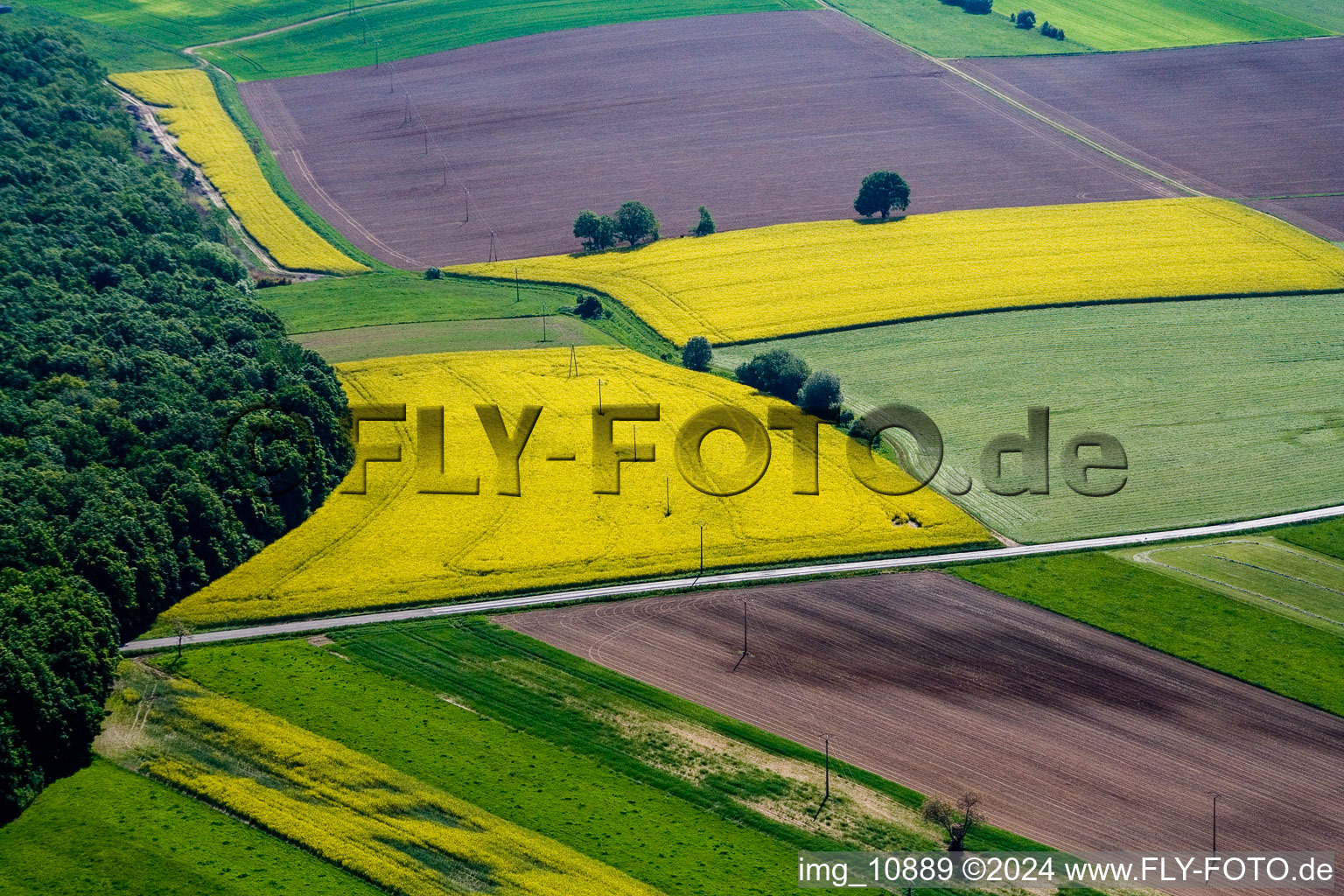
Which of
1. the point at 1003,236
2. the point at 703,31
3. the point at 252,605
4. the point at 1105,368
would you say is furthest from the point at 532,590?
the point at 703,31

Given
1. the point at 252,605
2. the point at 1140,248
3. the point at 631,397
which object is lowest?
the point at 252,605

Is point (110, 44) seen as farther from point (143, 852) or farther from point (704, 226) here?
point (143, 852)

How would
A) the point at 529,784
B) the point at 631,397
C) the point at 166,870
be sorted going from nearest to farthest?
1. the point at 166,870
2. the point at 529,784
3. the point at 631,397

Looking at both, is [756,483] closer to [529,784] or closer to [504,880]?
[529,784]

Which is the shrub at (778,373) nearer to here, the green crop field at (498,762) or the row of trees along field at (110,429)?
the row of trees along field at (110,429)

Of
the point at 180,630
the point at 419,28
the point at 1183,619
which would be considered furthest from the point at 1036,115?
A: the point at 180,630

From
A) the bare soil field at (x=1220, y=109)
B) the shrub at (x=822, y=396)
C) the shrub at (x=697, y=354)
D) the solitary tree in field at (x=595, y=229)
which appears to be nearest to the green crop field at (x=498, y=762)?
the shrub at (x=822, y=396)
